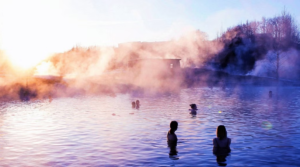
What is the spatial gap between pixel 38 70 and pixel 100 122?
56.0 meters

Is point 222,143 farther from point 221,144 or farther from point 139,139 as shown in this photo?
point 139,139

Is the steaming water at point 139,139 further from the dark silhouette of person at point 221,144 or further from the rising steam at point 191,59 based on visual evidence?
the rising steam at point 191,59

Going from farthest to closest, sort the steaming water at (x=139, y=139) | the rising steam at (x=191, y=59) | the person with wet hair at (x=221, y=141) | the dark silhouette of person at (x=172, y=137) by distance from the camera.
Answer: the rising steam at (x=191, y=59) → the dark silhouette of person at (x=172, y=137) → the person with wet hair at (x=221, y=141) → the steaming water at (x=139, y=139)

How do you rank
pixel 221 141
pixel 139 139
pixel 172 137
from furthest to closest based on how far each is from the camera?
pixel 139 139
pixel 172 137
pixel 221 141

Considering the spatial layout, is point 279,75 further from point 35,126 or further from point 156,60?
point 35,126

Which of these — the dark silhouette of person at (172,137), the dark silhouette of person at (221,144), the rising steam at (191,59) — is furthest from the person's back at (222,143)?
the rising steam at (191,59)

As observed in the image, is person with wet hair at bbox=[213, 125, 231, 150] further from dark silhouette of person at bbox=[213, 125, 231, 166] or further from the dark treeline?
the dark treeline

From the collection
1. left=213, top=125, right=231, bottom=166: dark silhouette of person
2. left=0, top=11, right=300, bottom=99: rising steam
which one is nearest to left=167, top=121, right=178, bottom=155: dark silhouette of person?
left=213, top=125, right=231, bottom=166: dark silhouette of person

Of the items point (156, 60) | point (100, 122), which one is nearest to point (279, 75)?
point (156, 60)

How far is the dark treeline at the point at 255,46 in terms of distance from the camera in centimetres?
10306

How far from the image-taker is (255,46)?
346 feet

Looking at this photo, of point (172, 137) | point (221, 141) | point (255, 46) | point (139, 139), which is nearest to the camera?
point (221, 141)

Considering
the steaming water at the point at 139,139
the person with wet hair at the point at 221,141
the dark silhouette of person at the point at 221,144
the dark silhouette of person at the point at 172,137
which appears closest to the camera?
the steaming water at the point at 139,139

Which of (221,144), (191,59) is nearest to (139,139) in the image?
(221,144)
